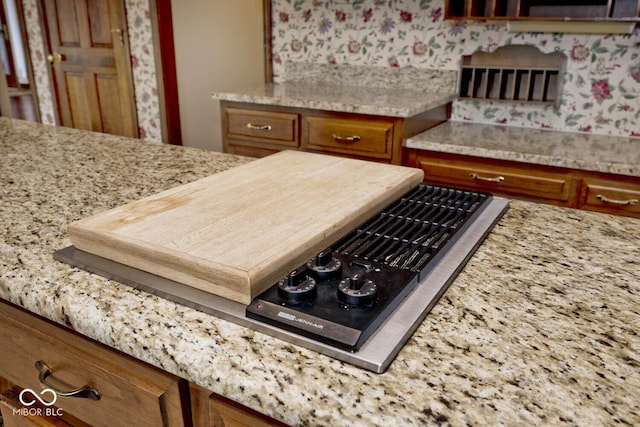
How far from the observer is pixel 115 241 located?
2.62ft

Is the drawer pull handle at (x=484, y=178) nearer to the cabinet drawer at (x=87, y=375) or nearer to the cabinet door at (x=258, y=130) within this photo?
the cabinet door at (x=258, y=130)

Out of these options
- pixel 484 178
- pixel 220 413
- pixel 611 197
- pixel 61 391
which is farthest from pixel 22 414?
pixel 611 197

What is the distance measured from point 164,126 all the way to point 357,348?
3964 mm

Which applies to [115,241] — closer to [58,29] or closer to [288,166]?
[288,166]

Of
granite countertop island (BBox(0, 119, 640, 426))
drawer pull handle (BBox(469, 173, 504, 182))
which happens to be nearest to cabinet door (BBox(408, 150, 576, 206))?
drawer pull handle (BBox(469, 173, 504, 182))

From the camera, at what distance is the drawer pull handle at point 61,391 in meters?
0.76

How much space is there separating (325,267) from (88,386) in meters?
0.39

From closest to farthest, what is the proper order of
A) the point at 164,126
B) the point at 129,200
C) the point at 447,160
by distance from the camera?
the point at 129,200 < the point at 447,160 < the point at 164,126

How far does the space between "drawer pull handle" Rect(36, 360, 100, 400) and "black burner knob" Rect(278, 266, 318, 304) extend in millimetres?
323

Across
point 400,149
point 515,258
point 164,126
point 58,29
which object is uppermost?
point 58,29

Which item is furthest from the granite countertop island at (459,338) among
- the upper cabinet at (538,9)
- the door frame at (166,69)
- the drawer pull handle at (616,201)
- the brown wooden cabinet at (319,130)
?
the door frame at (166,69)

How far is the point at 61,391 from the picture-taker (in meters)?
0.80

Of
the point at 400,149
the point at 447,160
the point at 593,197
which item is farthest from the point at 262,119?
the point at 593,197

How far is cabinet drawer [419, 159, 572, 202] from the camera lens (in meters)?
2.04
